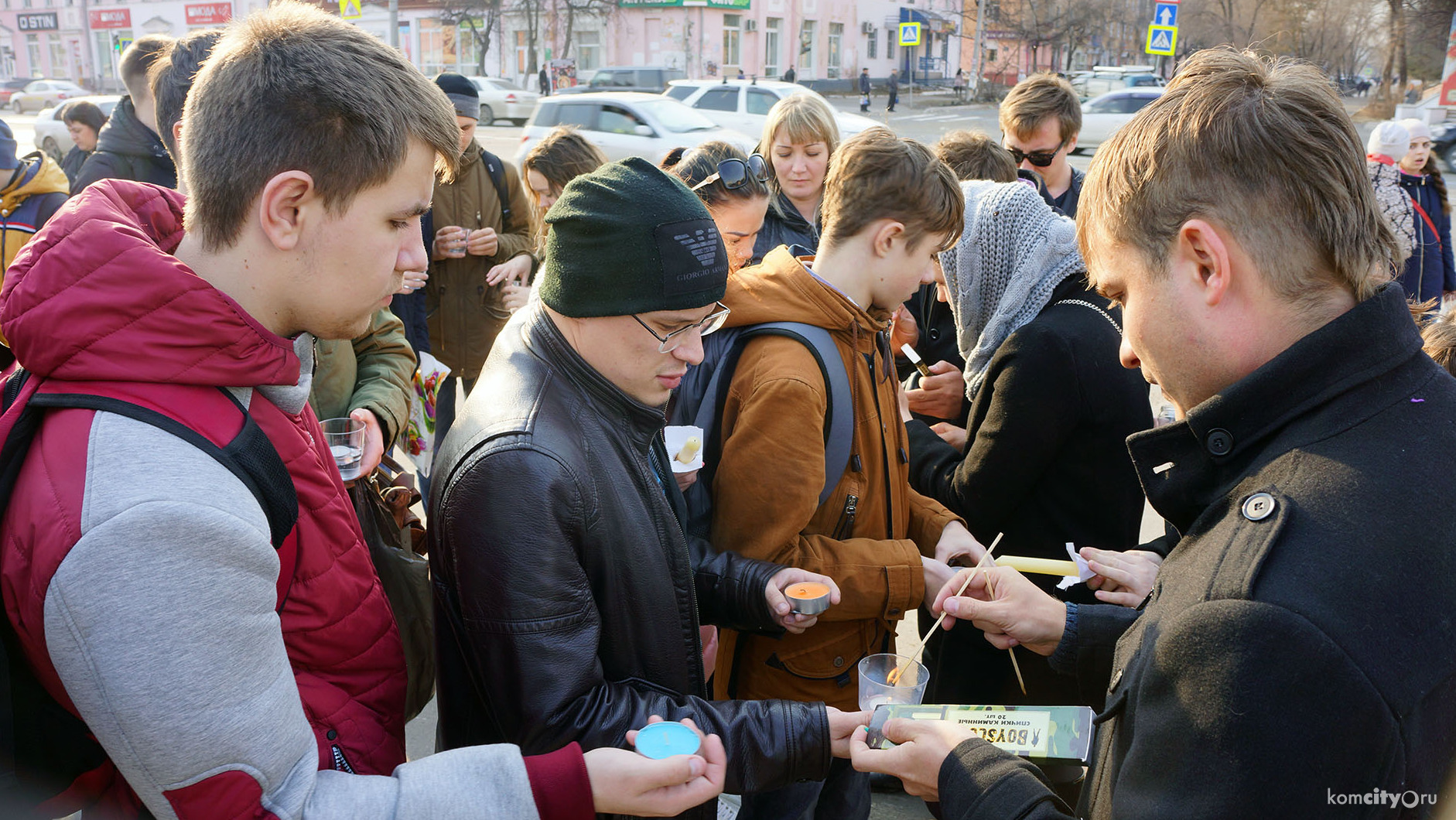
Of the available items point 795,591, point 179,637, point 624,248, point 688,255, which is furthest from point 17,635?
point 795,591

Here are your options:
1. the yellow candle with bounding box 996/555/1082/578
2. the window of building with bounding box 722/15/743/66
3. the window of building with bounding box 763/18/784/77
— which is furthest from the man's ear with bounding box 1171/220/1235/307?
the window of building with bounding box 763/18/784/77

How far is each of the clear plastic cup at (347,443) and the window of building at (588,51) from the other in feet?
138

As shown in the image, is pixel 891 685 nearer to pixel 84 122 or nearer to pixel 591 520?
pixel 591 520

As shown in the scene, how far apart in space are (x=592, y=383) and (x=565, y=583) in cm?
39

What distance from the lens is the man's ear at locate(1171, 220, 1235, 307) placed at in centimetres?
131

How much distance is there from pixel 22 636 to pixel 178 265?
516 millimetres

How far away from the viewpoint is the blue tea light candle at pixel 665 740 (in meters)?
1.54

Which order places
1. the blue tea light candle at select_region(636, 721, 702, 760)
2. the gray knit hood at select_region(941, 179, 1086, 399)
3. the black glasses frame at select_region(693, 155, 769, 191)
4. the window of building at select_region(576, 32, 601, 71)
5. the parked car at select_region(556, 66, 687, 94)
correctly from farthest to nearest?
the window of building at select_region(576, 32, 601, 71)
the parked car at select_region(556, 66, 687, 94)
the black glasses frame at select_region(693, 155, 769, 191)
the gray knit hood at select_region(941, 179, 1086, 399)
the blue tea light candle at select_region(636, 721, 702, 760)

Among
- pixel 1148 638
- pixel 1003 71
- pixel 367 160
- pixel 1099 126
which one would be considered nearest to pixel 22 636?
pixel 367 160

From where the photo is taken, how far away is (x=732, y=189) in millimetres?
3584

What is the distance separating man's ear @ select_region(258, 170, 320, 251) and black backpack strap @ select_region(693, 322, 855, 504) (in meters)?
1.23

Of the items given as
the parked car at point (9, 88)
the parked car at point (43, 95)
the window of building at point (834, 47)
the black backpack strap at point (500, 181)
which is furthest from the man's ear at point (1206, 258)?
the window of building at point (834, 47)

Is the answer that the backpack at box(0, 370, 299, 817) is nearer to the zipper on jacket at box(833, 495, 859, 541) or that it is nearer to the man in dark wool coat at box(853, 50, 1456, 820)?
the man in dark wool coat at box(853, 50, 1456, 820)

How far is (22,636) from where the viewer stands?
1209 mm
